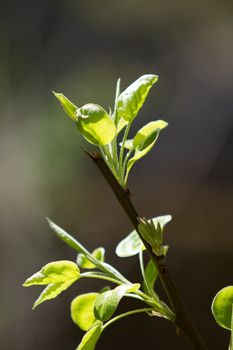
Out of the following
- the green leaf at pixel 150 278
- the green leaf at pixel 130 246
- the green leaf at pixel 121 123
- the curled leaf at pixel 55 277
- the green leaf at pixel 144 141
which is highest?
the green leaf at pixel 121 123

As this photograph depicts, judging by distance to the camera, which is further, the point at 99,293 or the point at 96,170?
the point at 96,170

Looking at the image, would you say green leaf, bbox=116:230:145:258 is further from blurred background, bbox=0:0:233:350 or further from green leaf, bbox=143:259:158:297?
blurred background, bbox=0:0:233:350

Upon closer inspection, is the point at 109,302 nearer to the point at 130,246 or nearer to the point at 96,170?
the point at 130,246

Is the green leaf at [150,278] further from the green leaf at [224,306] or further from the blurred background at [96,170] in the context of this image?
the blurred background at [96,170]

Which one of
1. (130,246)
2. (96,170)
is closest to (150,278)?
(130,246)

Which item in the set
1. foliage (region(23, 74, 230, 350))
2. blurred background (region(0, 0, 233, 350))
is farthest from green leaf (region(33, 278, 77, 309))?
blurred background (region(0, 0, 233, 350))

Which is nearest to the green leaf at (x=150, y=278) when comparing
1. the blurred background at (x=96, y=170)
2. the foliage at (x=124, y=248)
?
the foliage at (x=124, y=248)

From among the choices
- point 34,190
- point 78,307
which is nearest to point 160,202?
point 34,190
